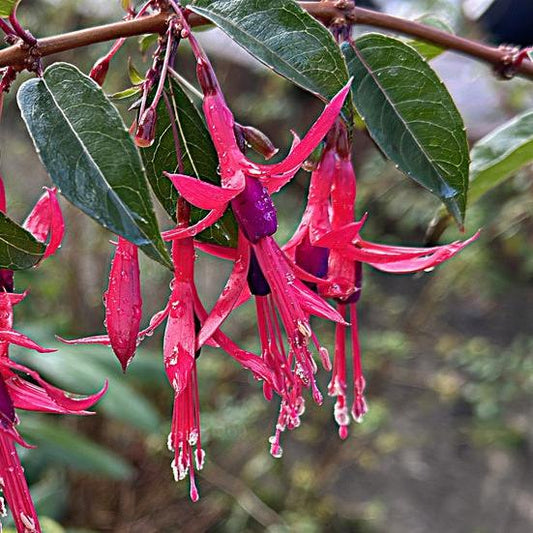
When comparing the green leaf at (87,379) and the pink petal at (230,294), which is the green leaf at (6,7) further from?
the green leaf at (87,379)

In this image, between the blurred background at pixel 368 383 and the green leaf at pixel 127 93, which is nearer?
the green leaf at pixel 127 93

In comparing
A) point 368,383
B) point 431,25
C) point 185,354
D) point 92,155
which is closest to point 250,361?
point 185,354

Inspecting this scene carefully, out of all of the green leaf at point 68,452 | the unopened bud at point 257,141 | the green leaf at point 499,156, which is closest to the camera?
the unopened bud at point 257,141

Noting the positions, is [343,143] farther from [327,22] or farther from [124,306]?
[124,306]

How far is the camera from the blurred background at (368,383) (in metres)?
1.87

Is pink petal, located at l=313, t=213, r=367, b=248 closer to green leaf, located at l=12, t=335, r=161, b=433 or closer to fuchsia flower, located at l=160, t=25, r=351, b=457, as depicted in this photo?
fuchsia flower, located at l=160, t=25, r=351, b=457

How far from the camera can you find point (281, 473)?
7.18 ft

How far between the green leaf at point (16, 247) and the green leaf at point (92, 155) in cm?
5

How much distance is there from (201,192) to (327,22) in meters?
0.22

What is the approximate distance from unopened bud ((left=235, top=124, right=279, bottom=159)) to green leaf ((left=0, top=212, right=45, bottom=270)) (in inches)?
5.3

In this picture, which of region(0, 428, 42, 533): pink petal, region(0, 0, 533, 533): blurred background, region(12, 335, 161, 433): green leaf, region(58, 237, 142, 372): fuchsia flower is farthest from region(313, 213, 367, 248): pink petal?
region(0, 0, 533, 533): blurred background

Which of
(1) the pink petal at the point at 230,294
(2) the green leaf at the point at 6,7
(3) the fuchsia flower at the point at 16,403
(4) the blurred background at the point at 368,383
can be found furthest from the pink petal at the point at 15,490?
(4) the blurred background at the point at 368,383

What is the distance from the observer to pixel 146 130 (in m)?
0.41

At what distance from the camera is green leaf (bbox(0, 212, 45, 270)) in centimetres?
40
